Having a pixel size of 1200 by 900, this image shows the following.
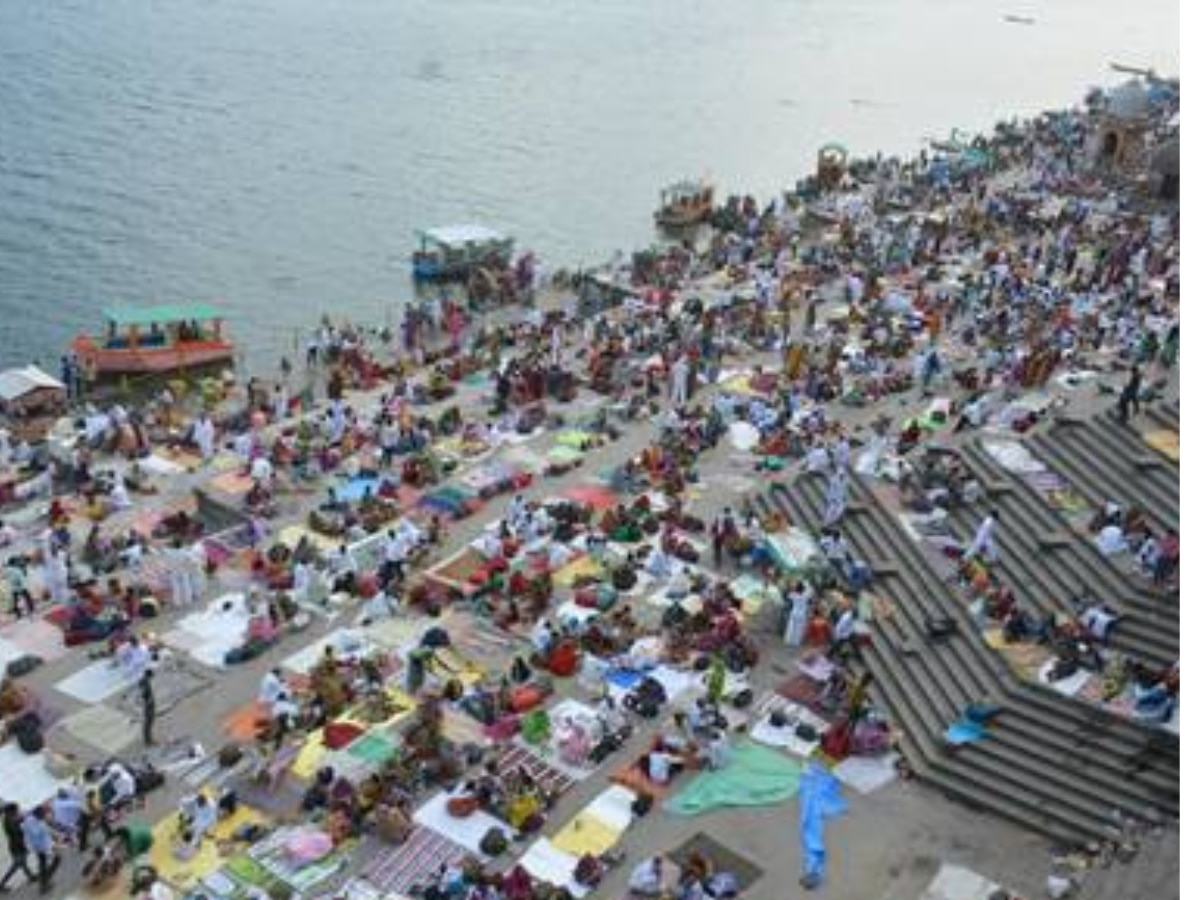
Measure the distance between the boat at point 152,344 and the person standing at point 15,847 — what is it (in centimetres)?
1970

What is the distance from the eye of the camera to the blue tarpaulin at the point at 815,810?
15109mm

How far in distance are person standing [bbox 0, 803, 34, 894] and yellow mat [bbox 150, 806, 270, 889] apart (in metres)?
1.34

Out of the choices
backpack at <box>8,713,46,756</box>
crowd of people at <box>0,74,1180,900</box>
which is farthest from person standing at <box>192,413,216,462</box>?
backpack at <box>8,713,46,756</box>

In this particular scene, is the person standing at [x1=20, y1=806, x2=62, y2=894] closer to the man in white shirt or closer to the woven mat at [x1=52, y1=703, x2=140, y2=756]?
the woven mat at [x1=52, y1=703, x2=140, y2=756]

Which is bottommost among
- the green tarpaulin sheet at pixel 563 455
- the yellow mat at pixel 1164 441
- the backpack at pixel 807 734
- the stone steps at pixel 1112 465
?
the backpack at pixel 807 734

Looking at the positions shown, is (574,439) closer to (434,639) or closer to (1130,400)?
(434,639)

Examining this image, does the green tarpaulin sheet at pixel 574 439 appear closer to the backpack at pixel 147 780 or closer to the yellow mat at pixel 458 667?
the yellow mat at pixel 458 667

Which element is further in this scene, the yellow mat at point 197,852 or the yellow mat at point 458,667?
the yellow mat at point 458,667

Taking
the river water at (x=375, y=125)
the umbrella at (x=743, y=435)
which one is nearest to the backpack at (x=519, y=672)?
the umbrella at (x=743, y=435)

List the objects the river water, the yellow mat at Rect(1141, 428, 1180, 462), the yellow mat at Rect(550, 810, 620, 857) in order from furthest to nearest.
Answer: the river water → the yellow mat at Rect(1141, 428, 1180, 462) → the yellow mat at Rect(550, 810, 620, 857)

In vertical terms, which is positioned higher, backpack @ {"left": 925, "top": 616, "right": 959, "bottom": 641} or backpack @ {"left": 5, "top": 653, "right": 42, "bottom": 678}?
backpack @ {"left": 925, "top": 616, "right": 959, "bottom": 641}

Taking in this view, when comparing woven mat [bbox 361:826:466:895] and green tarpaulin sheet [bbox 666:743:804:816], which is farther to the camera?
green tarpaulin sheet [bbox 666:743:804:816]

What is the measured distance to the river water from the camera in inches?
1681

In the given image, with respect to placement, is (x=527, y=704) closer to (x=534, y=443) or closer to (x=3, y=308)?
(x=534, y=443)
